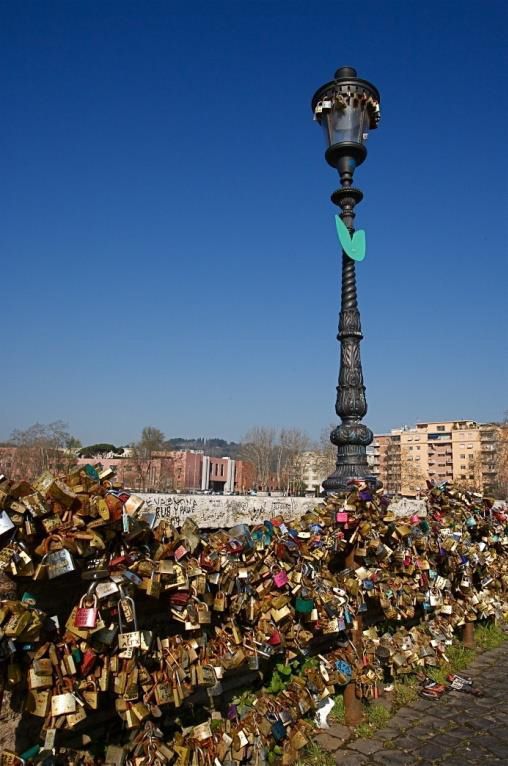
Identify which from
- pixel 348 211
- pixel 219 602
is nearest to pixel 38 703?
pixel 219 602

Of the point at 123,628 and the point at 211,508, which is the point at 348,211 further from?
the point at 123,628

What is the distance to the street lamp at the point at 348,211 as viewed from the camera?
5891 millimetres

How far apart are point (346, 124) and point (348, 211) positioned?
0.97m

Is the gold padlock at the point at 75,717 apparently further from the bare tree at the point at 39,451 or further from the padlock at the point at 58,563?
the bare tree at the point at 39,451

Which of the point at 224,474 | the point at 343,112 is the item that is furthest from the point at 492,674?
the point at 224,474

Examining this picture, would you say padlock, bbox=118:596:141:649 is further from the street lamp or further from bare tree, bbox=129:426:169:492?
bare tree, bbox=129:426:169:492

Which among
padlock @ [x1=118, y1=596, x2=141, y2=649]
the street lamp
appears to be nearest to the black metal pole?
the street lamp

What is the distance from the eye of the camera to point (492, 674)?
544 cm

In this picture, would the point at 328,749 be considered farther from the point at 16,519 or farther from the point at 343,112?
the point at 343,112

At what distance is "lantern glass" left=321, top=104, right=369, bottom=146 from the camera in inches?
250

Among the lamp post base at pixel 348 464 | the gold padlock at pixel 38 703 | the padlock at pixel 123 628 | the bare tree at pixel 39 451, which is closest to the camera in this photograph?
the gold padlock at pixel 38 703

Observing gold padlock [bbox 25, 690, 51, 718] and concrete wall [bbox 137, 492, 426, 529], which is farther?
concrete wall [bbox 137, 492, 426, 529]

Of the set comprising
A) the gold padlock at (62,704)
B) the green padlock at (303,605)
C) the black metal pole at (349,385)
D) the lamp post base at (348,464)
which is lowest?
the gold padlock at (62,704)

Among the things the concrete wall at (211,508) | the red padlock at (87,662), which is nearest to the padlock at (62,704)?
the red padlock at (87,662)
